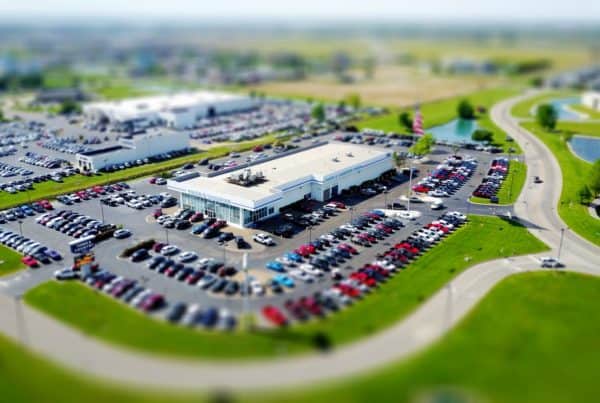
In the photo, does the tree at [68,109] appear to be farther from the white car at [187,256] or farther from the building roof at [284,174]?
the white car at [187,256]

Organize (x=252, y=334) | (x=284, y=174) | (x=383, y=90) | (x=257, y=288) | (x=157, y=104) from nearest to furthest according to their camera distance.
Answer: (x=252, y=334), (x=257, y=288), (x=284, y=174), (x=157, y=104), (x=383, y=90)

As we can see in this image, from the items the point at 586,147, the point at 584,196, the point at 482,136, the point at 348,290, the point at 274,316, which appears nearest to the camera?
the point at 274,316

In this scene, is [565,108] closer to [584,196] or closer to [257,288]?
[584,196]

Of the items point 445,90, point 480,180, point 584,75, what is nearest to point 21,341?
point 480,180

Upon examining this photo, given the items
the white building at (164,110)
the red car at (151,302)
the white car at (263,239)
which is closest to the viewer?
the red car at (151,302)

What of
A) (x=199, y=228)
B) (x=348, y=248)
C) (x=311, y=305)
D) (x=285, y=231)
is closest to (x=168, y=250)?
(x=199, y=228)

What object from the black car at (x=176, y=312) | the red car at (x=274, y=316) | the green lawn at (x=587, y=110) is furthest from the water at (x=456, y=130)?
the black car at (x=176, y=312)

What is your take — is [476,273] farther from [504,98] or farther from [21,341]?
[504,98]
